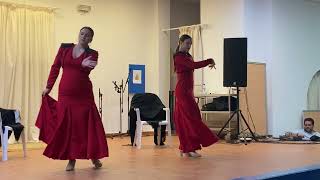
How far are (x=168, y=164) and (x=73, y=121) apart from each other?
119 centimetres

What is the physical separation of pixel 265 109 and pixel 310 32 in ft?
7.48

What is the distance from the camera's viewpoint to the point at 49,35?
9.66 m

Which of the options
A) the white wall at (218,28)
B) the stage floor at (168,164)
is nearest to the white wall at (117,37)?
the white wall at (218,28)

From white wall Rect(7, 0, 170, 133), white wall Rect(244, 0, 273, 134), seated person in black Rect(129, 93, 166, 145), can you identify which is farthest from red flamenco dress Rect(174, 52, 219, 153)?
white wall Rect(7, 0, 170, 133)

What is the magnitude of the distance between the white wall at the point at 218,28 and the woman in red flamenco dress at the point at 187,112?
13.1 ft

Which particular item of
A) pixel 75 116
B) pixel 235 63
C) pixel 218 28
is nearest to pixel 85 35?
pixel 75 116

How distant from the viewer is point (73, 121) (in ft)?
15.9

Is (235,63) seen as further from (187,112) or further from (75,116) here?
(75,116)

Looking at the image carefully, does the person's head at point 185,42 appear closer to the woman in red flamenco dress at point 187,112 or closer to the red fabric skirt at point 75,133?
the woman in red flamenco dress at point 187,112

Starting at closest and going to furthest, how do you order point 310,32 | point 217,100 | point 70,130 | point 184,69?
point 70,130 < point 184,69 < point 217,100 < point 310,32

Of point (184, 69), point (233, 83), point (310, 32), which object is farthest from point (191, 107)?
point (310, 32)

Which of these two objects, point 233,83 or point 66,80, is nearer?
point 66,80

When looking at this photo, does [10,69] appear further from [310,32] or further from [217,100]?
[310,32]

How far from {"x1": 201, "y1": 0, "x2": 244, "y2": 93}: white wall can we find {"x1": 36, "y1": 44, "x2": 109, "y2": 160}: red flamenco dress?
544 cm
